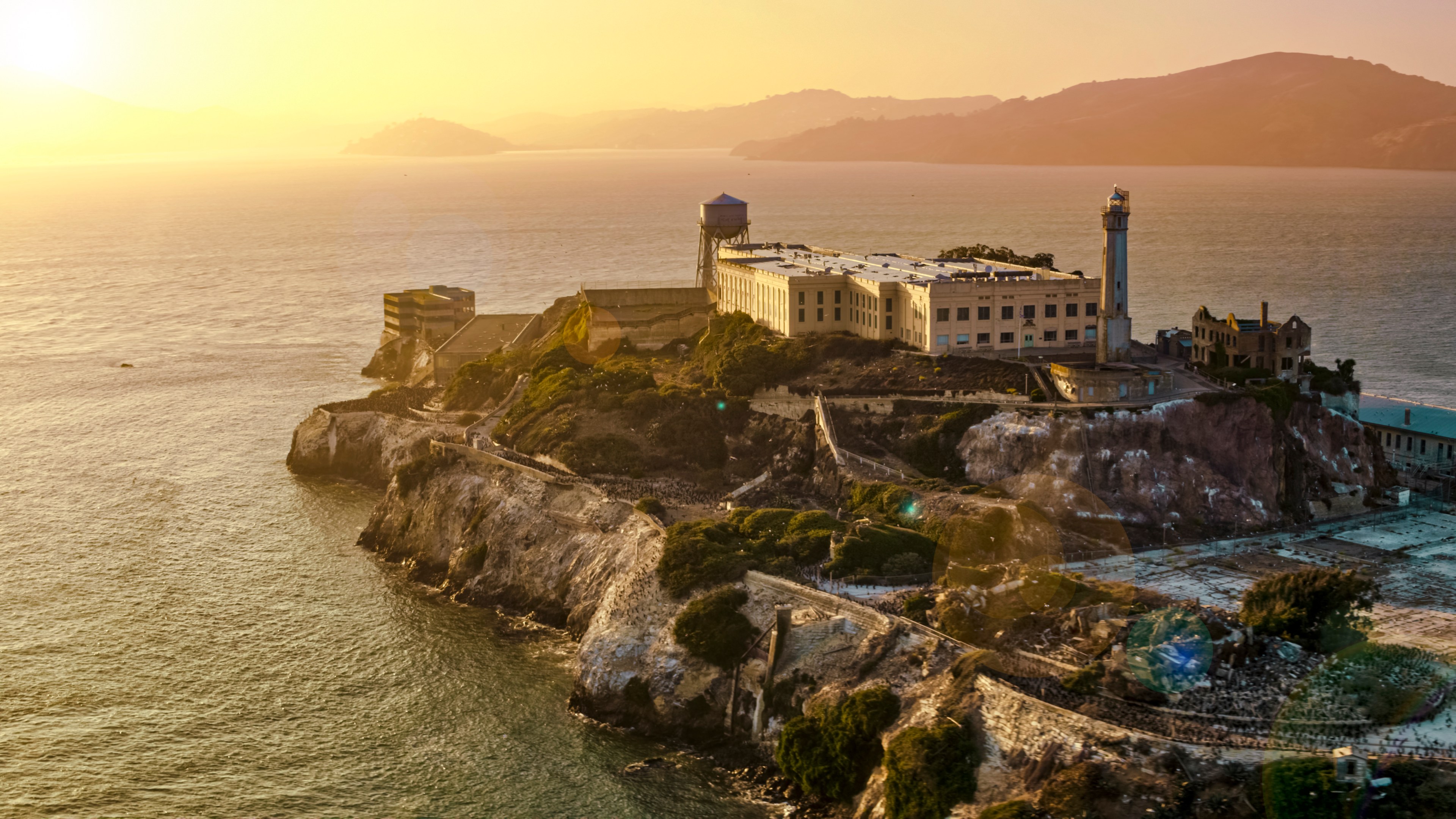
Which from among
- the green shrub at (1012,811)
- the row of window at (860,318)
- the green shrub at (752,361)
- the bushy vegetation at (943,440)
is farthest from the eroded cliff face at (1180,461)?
the green shrub at (1012,811)

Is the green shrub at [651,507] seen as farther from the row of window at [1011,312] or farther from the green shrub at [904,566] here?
the row of window at [1011,312]

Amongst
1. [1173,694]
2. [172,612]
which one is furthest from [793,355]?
[1173,694]

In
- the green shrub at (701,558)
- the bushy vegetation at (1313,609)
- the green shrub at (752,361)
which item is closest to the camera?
the bushy vegetation at (1313,609)

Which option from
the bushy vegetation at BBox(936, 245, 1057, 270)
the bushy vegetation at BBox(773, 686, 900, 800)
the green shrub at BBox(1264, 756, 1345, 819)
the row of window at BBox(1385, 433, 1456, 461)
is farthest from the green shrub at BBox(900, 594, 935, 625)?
the bushy vegetation at BBox(936, 245, 1057, 270)

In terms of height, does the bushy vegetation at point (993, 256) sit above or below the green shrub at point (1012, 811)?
above

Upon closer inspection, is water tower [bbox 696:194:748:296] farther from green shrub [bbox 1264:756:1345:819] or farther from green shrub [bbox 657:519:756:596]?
green shrub [bbox 1264:756:1345:819]

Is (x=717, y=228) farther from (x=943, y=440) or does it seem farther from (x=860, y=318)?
(x=943, y=440)

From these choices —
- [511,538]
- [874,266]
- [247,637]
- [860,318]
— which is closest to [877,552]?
[511,538]
